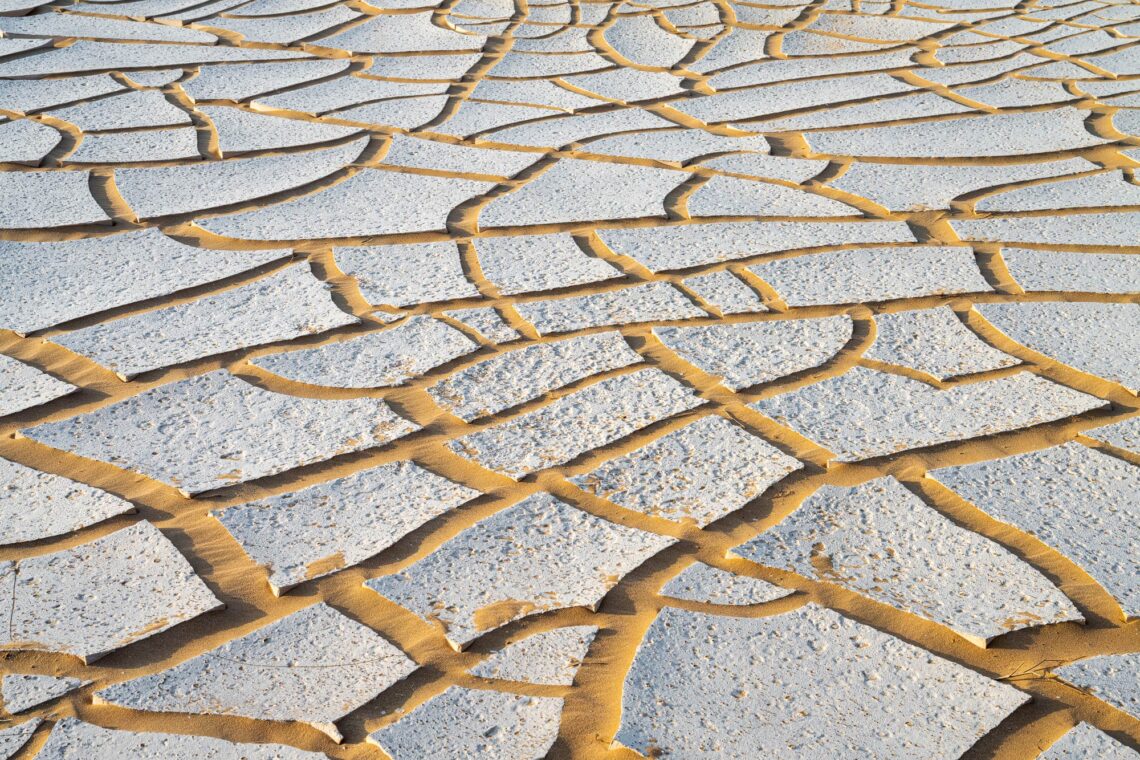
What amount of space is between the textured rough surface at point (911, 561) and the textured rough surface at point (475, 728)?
1.44 ft

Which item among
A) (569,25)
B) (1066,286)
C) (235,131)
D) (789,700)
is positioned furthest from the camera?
(569,25)

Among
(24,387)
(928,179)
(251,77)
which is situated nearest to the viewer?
(24,387)

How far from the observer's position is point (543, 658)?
1.54 m

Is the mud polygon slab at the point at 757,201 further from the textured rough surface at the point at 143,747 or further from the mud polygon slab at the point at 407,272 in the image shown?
the textured rough surface at the point at 143,747

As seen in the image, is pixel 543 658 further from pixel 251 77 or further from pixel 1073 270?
pixel 251 77

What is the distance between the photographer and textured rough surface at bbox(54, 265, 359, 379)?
7.41 feet

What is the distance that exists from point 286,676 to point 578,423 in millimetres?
741

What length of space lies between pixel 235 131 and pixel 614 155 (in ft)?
3.64

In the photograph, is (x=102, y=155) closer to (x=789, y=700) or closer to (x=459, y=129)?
(x=459, y=129)

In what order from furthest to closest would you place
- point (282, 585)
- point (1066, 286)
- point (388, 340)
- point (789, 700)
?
1. point (1066, 286)
2. point (388, 340)
3. point (282, 585)
4. point (789, 700)

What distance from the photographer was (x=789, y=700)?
1485 mm

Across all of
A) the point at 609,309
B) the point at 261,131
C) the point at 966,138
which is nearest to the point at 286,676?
the point at 609,309

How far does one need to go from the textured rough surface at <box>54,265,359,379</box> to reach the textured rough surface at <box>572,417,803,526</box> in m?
0.74

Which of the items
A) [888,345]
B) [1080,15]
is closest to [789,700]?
[888,345]
